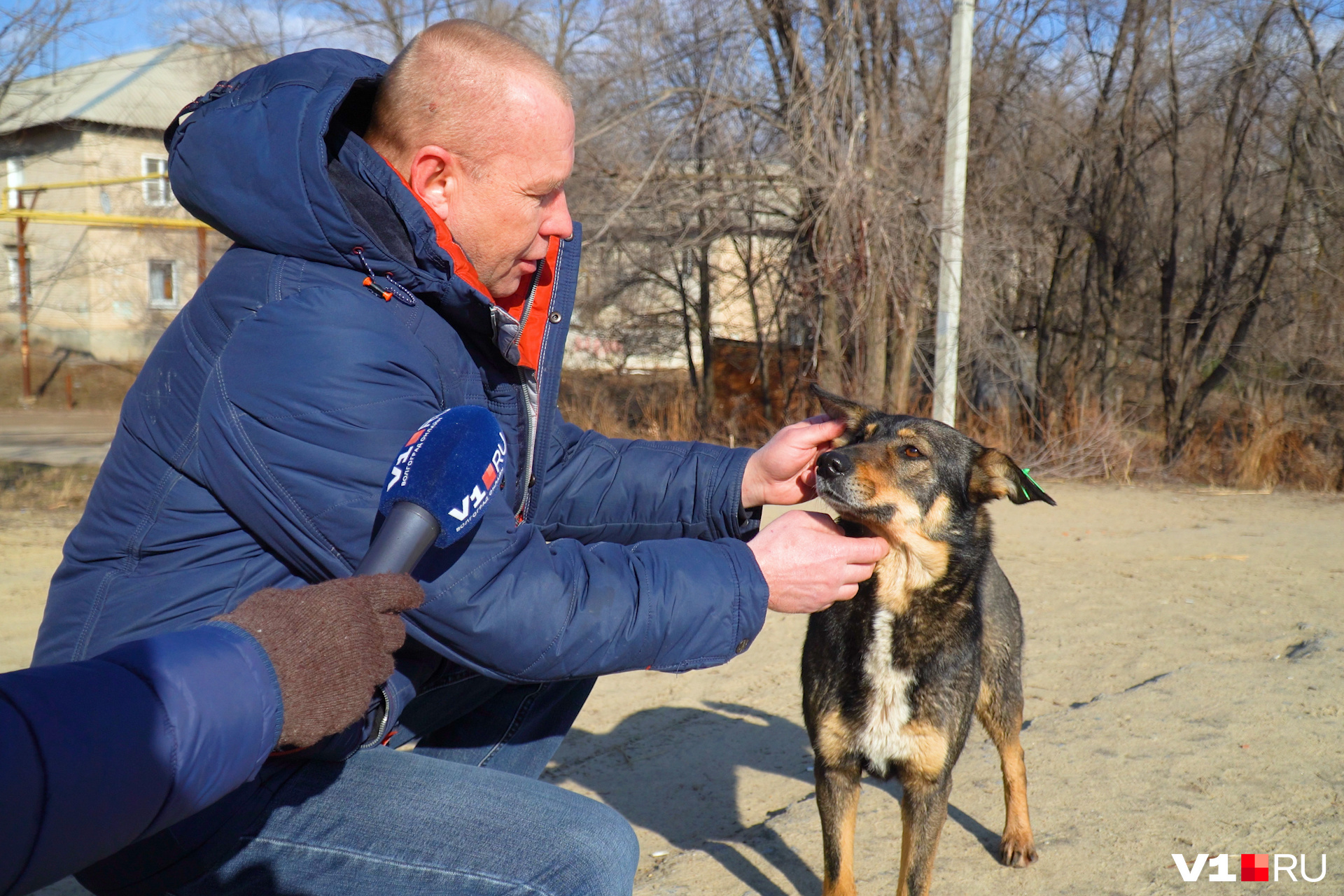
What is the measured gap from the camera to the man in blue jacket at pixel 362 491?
1.80 metres

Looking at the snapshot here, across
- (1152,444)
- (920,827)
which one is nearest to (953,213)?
(1152,444)

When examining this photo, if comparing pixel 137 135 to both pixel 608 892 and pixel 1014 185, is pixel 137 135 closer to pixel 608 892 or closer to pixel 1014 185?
pixel 1014 185

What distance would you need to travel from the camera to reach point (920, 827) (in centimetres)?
283

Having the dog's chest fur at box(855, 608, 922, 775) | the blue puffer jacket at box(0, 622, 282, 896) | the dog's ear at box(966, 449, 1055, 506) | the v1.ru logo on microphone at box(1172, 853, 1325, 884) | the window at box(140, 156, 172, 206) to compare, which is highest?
the window at box(140, 156, 172, 206)

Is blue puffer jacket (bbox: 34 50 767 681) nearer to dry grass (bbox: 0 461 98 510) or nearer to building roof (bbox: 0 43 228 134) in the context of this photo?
dry grass (bbox: 0 461 98 510)

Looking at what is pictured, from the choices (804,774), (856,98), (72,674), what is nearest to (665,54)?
(856,98)

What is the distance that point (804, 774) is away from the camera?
4.10 meters

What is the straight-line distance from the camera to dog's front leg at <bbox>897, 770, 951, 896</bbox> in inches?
110

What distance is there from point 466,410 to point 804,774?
2.91 m

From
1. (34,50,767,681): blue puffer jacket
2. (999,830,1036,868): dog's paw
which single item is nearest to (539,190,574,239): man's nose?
(34,50,767,681): blue puffer jacket

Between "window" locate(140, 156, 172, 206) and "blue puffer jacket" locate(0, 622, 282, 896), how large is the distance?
968 inches

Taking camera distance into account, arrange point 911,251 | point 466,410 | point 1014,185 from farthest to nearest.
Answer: point 1014,185 < point 911,251 < point 466,410

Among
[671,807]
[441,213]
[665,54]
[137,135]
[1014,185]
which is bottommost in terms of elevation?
[671,807]

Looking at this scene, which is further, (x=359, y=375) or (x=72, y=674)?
(x=359, y=375)
